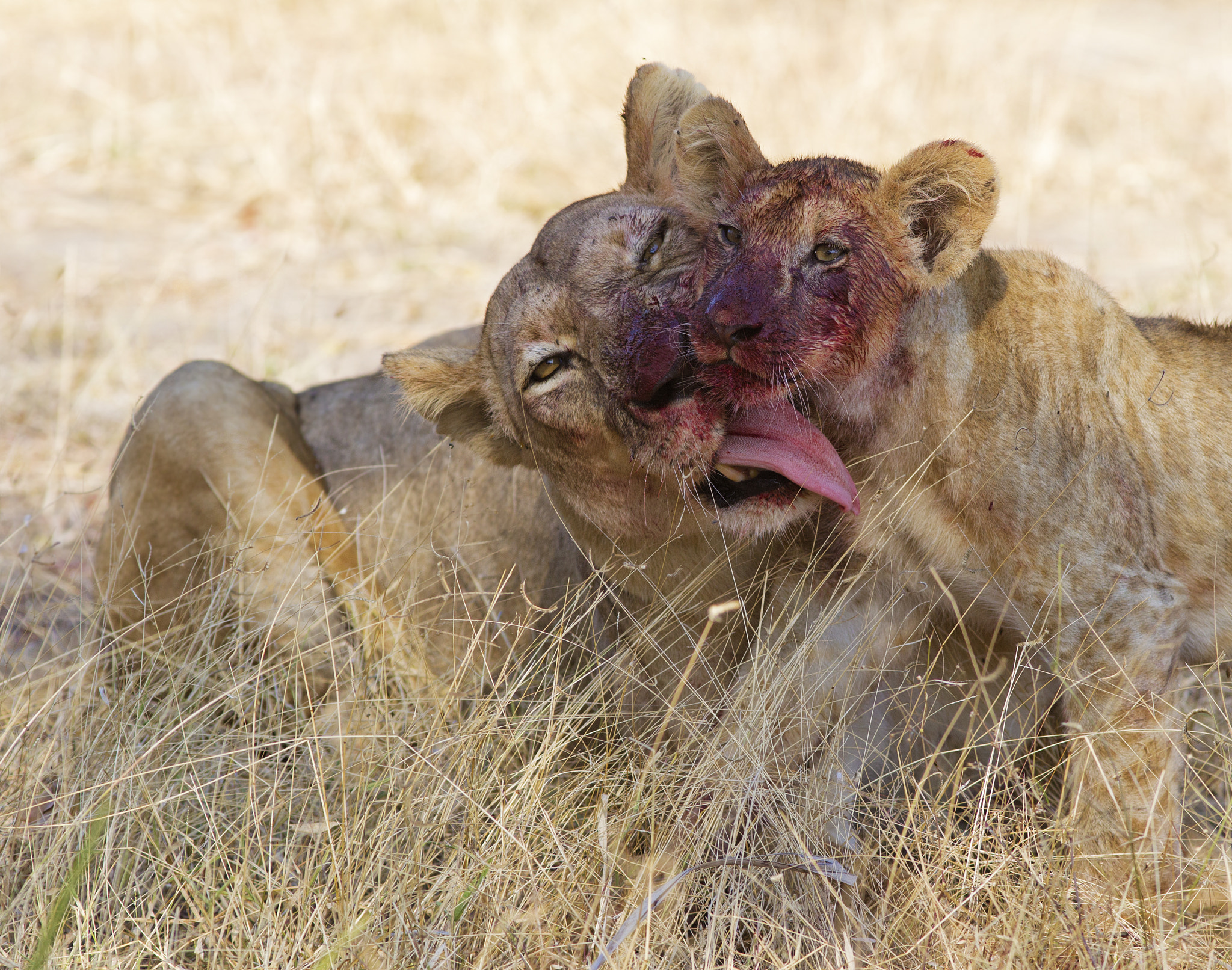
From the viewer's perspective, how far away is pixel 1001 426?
3.07 meters

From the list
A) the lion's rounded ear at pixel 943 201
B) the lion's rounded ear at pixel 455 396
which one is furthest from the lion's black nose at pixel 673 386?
the lion's rounded ear at pixel 455 396

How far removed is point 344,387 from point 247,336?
225 cm

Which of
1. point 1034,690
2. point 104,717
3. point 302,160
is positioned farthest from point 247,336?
point 1034,690

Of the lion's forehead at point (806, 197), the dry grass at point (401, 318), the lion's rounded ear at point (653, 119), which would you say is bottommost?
the dry grass at point (401, 318)

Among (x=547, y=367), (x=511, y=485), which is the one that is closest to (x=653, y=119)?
(x=547, y=367)

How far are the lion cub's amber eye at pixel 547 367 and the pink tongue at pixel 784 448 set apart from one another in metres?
0.53

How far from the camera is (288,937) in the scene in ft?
8.86

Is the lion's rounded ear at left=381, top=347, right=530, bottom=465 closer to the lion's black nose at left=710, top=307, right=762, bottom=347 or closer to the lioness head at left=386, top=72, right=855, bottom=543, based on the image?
the lioness head at left=386, top=72, right=855, bottom=543

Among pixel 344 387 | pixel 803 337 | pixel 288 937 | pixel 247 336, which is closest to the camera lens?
pixel 288 937

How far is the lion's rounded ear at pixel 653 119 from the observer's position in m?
3.87

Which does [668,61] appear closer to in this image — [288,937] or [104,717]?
[104,717]

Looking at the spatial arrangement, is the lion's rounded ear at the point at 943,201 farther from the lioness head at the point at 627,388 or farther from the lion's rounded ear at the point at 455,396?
the lion's rounded ear at the point at 455,396

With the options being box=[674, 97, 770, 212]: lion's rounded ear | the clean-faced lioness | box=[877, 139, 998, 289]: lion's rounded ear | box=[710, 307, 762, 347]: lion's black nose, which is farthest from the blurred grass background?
box=[710, 307, 762, 347]: lion's black nose

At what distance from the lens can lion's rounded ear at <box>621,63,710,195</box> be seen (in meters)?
3.87
